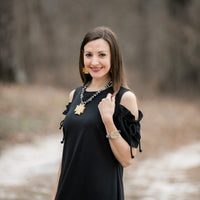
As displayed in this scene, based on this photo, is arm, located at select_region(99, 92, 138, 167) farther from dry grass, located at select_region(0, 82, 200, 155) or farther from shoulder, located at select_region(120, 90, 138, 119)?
dry grass, located at select_region(0, 82, 200, 155)

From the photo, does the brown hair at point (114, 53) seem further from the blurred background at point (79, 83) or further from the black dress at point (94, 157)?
the blurred background at point (79, 83)

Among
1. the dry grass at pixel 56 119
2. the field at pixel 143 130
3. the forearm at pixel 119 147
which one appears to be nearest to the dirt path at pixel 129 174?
the field at pixel 143 130

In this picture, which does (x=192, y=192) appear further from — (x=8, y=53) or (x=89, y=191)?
(x=8, y=53)

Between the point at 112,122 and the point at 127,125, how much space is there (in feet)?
0.40

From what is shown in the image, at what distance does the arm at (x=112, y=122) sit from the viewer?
199 centimetres

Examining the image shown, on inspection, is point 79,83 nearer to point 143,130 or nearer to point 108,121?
point 143,130

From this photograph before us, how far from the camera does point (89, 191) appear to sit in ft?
6.86

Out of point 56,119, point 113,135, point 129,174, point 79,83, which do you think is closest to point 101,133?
point 113,135

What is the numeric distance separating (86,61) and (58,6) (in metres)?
20.2

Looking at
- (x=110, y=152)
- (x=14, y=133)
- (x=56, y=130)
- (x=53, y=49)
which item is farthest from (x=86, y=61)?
(x=53, y=49)

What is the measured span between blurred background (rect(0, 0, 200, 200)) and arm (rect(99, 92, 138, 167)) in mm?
2992

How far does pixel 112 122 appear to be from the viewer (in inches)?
78.4

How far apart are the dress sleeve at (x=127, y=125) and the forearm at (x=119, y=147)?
0.11ft

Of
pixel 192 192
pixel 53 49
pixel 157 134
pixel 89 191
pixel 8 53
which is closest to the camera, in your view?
pixel 89 191
